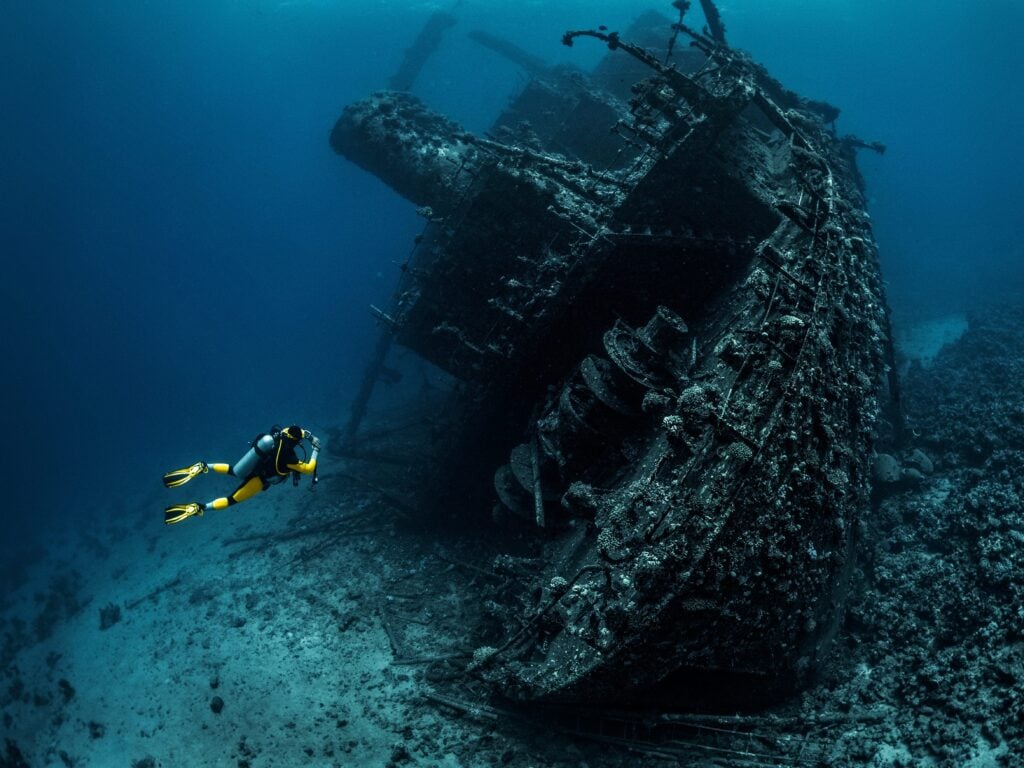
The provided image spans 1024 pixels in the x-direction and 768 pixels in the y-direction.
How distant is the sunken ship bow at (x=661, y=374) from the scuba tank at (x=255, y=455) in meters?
3.49

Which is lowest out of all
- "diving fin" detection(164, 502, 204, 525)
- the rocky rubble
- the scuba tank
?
"diving fin" detection(164, 502, 204, 525)

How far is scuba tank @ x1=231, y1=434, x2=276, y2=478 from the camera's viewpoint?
768cm

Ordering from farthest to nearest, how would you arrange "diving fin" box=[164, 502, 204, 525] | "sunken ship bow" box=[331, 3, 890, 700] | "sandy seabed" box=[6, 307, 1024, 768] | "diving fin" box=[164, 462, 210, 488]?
"diving fin" box=[164, 462, 210, 488] < "diving fin" box=[164, 502, 204, 525] < "sandy seabed" box=[6, 307, 1024, 768] < "sunken ship bow" box=[331, 3, 890, 700]

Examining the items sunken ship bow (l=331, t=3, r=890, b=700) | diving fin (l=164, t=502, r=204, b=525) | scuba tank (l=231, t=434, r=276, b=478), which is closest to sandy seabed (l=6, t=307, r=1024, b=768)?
sunken ship bow (l=331, t=3, r=890, b=700)

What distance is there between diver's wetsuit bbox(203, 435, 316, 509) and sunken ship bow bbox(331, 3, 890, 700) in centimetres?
304

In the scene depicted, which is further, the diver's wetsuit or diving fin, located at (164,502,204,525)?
diving fin, located at (164,502,204,525)

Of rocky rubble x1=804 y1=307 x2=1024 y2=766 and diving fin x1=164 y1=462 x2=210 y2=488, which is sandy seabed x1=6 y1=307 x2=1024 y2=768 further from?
diving fin x1=164 y1=462 x2=210 y2=488

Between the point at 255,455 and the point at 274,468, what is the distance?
40cm

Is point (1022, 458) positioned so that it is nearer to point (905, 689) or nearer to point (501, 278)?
point (905, 689)

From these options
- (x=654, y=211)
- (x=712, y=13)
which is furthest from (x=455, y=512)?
(x=712, y=13)

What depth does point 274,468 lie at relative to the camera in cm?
771

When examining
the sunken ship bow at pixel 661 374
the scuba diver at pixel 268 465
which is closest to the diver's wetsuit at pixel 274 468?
the scuba diver at pixel 268 465

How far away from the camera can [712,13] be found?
15852 mm

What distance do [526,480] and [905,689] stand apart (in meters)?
4.64
